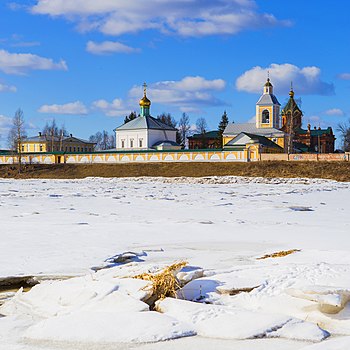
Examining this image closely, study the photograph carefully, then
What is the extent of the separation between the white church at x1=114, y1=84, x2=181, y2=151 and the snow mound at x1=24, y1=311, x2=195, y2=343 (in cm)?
5892

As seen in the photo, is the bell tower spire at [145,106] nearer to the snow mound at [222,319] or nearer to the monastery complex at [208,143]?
the monastery complex at [208,143]

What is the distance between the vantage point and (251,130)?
7088 centimetres

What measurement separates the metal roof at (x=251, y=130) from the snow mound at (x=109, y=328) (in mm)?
63955

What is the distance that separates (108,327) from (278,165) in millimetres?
41916

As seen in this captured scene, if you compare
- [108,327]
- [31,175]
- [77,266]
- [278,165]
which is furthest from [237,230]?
[31,175]

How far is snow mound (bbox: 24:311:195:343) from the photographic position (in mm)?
4637

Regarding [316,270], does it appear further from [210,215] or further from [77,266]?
[210,215]

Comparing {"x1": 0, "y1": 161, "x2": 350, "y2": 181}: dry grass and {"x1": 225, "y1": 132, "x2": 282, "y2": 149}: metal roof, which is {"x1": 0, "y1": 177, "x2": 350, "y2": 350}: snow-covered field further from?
{"x1": 225, "y1": 132, "x2": 282, "y2": 149}: metal roof

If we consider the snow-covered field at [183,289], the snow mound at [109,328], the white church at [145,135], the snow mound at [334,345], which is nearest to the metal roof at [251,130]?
the white church at [145,135]

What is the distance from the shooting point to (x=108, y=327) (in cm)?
482

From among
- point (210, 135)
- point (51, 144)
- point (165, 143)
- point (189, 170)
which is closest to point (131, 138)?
point (165, 143)

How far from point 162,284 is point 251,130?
6616cm

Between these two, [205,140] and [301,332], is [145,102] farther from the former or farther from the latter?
[301,332]

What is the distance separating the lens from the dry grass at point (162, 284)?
18.7ft
